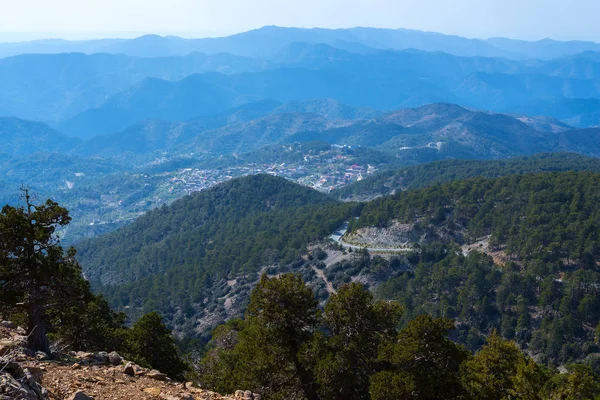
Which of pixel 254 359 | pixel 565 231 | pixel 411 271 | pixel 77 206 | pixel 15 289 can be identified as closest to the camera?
pixel 15 289

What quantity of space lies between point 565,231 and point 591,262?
206 inches

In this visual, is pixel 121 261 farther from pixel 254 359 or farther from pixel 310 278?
pixel 254 359

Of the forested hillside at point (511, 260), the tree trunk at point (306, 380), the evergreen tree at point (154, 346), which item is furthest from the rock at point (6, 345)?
the forested hillside at point (511, 260)

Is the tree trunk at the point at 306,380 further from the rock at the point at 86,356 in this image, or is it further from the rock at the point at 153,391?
the rock at the point at 86,356

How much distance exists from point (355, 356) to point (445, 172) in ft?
442

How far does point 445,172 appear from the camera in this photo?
471 feet

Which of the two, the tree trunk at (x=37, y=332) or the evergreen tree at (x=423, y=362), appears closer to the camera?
the tree trunk at (x=37, y=332)

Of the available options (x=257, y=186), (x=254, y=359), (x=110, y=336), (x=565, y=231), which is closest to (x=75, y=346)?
(x=110, y=336)

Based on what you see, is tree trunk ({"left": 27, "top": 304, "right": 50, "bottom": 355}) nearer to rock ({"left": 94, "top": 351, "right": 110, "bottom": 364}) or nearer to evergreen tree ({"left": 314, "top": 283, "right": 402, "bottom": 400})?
rock ({"left": 94, "top": 351, "right": 110, "bottom": 364})

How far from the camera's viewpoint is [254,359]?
17422mm

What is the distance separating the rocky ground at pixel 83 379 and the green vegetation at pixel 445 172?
4927 inches

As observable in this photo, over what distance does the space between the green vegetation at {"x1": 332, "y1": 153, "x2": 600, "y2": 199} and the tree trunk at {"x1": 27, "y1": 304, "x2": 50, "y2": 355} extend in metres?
125

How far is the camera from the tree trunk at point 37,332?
1427 cm

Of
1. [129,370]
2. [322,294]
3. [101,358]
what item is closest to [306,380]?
[129,370]
